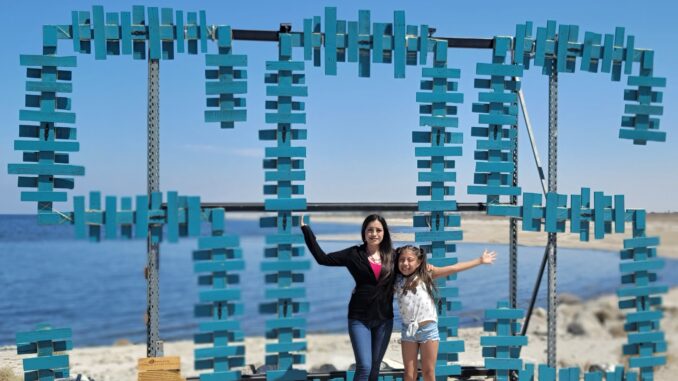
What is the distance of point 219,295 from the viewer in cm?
519

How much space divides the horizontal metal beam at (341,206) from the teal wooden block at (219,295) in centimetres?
59

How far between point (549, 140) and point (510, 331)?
1559 mm

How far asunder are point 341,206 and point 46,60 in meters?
2.33

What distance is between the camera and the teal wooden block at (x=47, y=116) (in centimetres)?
499

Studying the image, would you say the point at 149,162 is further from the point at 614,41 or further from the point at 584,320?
the point at 584,320

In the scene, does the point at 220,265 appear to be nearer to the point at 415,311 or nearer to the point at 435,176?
the point at 415,311

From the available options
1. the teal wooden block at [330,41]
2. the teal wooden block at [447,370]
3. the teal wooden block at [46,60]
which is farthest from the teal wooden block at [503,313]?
the teal wooden block at [46,60]

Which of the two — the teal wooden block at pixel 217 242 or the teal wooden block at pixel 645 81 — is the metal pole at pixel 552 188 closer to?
the teal wooden block at pixel 645 81

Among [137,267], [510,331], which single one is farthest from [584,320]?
[137,267]

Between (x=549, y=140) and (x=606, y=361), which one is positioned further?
(x=606, y=361)

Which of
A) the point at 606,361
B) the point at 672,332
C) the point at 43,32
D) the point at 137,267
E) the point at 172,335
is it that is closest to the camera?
the point at 43,32

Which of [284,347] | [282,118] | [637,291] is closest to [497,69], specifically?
[282,118]

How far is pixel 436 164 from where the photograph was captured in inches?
219

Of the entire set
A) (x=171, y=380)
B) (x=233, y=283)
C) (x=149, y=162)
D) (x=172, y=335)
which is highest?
(x=149, y=162)
